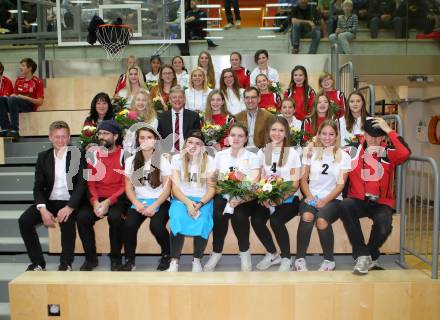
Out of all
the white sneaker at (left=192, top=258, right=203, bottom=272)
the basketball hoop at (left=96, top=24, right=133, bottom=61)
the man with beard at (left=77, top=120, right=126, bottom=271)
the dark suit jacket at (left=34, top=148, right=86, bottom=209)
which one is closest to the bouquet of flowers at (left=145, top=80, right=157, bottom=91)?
the basketball hoop at (left=96, top=24, right=133, bottom=61)

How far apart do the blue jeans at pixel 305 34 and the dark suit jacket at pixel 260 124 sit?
438 cm

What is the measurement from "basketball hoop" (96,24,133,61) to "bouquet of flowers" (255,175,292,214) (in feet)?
15.9

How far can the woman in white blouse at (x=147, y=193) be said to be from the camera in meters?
4.20

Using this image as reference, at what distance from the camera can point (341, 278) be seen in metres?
3.73

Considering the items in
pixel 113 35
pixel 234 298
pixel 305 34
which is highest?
pixel 305 34

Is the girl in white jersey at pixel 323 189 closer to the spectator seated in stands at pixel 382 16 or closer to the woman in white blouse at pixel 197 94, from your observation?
the woman in white blouse at pixel 197 94

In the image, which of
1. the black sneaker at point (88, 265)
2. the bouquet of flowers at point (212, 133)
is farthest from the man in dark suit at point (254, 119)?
the black sneaker at point (88, 265)

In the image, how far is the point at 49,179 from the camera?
4402 mm

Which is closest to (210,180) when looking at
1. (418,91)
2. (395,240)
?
(395,240)

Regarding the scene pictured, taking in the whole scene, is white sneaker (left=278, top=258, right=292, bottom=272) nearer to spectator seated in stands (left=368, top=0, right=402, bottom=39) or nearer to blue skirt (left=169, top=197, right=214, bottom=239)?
blue skirt (left=169, top=197, right=214, bottom=239)

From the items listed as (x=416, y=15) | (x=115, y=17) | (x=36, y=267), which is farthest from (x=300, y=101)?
(x=416, y=15)

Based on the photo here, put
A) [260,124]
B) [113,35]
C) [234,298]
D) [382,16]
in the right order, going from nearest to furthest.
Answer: [234,298]
[260,124]
[113,35]
[382,16]

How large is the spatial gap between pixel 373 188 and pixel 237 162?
119cm

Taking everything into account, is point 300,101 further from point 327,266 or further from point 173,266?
point 173,266
